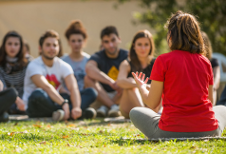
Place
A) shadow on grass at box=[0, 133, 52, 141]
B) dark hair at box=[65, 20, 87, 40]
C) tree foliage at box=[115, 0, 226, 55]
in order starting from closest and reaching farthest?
shadow on grass at box=[0, 133, 52, 141], dark hair at box=[65, 20, 87, 40], tree foliage at box=[115, 0, 226, 55]

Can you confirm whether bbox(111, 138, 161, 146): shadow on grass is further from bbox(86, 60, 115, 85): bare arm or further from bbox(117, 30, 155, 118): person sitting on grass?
bbox(86, 60, 115, 85): bare arm

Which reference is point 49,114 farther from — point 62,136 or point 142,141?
point 142,141

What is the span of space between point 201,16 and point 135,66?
14.6ft

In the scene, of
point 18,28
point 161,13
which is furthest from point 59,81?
point 18,28

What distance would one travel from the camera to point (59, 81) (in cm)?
545

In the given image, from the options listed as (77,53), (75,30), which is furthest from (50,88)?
(75,30)

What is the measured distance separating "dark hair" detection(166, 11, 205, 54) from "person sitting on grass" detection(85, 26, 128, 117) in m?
3.01

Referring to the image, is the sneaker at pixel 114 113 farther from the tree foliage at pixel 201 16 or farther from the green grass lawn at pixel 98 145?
the tree foliage at pixel 201 16

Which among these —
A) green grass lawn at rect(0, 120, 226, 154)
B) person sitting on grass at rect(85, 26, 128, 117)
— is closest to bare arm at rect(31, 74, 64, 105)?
person sitting on grass at rect(85, 26, 128, 117)

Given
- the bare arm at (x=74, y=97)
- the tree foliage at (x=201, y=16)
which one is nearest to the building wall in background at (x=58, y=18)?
the tree foliage at (x=201, y=16)

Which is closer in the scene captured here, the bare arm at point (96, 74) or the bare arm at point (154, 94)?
the bare arm at point (154, 94)

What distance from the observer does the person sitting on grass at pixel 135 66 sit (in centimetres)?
473

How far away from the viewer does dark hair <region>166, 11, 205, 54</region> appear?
8.71 ft

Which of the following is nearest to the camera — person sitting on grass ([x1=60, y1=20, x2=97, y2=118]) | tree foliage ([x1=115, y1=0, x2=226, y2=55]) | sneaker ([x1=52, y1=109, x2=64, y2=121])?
sneaker ([x1=52, y1=109, x2=64, y2=121])
